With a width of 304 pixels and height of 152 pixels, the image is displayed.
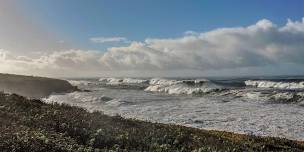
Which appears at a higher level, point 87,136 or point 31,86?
point 31,86

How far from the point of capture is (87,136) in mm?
14273

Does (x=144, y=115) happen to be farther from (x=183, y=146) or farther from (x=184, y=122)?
(x=183, y=146)

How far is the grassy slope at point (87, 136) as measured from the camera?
11.7 metres

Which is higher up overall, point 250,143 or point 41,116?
point 41,116

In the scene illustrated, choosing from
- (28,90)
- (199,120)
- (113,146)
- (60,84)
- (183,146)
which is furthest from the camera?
(60,84)

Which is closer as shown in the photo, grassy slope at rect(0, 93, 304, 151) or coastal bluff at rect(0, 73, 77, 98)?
grassy slope at rect(0, 93, 304, 151)

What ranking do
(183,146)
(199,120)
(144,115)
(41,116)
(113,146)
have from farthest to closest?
(144,115) < (199,120) < (41,116) < (183,146) < (113,146)

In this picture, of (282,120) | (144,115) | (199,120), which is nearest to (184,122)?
(199,120)

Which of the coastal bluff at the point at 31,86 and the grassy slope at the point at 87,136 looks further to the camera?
the coastal bluff at the point at 31,86

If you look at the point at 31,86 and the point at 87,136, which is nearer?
the point at 87,136

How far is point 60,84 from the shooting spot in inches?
3580

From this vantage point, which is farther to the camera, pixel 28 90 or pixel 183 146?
pixel 28 90

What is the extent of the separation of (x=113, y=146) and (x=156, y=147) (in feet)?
4.56

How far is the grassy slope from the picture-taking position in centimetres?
1173
